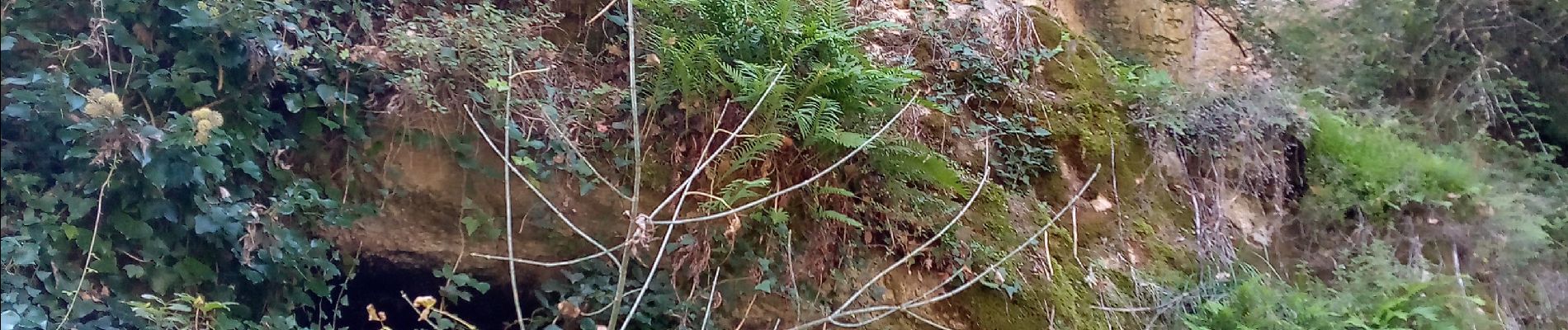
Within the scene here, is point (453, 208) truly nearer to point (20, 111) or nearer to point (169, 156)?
point (169, 156)

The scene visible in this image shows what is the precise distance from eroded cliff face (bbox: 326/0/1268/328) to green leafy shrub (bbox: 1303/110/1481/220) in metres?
0.59

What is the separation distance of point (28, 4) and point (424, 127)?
1006 mm

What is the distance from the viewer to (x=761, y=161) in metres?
2.99

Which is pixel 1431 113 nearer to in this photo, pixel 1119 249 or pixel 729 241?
pixel 1119 249

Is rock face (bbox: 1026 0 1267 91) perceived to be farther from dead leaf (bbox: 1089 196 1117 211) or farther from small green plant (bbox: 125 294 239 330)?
small green plant (bbox: 125 294 239 330)

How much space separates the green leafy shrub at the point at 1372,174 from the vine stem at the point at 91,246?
16.8ft

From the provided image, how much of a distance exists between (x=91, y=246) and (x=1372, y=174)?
5.47 m

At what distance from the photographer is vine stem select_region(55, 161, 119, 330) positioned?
81.5 inches

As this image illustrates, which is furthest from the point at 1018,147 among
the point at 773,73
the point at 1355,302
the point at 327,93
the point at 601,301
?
the point at 327,93

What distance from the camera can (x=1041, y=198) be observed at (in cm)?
369

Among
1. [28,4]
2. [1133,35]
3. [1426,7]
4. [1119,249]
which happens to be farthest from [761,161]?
[1426,7]

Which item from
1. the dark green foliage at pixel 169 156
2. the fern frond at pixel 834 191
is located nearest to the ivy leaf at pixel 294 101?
the dark green foliage at pixel 169 156

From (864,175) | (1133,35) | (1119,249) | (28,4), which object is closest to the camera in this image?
(28,4)

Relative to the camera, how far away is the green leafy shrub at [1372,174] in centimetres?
434
